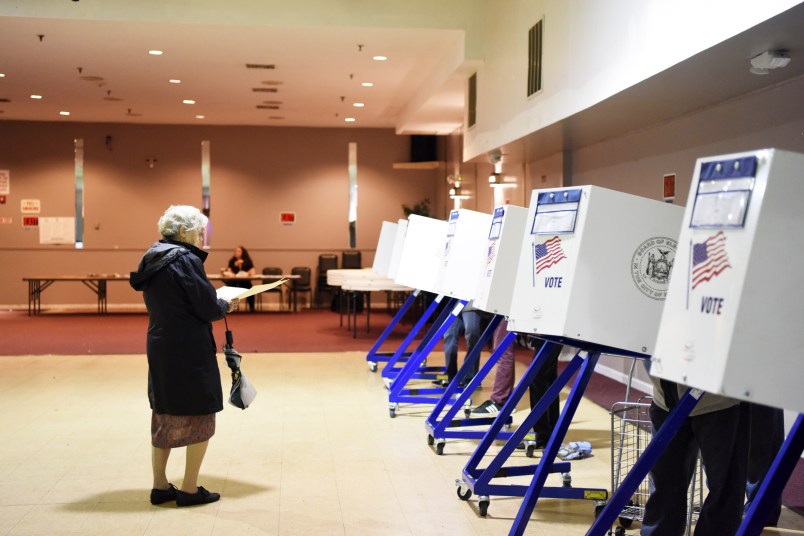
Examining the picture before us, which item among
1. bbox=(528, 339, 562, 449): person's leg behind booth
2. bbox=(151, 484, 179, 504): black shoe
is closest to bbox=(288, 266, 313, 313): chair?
bbox=(528, 339, 562, 449): person's leg behind booth

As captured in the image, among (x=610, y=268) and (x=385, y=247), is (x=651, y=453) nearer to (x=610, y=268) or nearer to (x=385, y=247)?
(x=610, y=268)

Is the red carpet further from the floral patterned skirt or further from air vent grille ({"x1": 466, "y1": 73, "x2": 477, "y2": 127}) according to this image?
the floral patterned skirt

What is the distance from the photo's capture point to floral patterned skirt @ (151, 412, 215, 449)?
14.0 feet

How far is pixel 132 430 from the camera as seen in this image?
6102mm

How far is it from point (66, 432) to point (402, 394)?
2.67 m

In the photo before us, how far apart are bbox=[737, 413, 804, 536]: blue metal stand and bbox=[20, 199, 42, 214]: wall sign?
16.6 m

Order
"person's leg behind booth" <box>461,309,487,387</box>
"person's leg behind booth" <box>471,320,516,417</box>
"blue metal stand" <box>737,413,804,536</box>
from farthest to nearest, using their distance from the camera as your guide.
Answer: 1. "person's leg behind booth" <box>461,309,487,387</box>
2. "person's leg behind booth" <box>471,320,516,417</box>
3. "blue metal stand" <box>737,413,804,536</box>

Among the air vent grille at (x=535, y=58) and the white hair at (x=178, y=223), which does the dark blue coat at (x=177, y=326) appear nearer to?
the white hair at (x=178, y=223)

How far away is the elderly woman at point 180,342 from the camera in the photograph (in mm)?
4199

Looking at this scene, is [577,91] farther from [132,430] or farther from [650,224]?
[132,430]

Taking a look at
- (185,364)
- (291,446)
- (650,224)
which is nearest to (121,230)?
(291,446)

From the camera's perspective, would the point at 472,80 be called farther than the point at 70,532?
Yes

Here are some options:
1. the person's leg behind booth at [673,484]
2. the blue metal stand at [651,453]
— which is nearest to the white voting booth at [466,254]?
the person's leg behind booth at [673,484]

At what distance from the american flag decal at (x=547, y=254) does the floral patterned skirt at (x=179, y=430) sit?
1.86 metres
